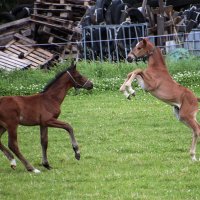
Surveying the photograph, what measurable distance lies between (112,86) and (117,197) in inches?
484

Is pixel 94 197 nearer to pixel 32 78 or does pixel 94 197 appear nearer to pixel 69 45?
pixel 32 78

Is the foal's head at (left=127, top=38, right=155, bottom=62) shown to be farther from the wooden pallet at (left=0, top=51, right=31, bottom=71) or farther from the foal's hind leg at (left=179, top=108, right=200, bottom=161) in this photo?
the wooden pallet at (left=0, top=51, right=31, bottom=71)

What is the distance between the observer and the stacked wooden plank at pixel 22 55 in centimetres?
2566

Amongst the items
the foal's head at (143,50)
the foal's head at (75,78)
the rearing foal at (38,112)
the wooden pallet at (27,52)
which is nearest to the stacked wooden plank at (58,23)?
the wooden pallet at (27,52)

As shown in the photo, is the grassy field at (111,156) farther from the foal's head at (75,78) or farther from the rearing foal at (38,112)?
the foal's head at (75,78)

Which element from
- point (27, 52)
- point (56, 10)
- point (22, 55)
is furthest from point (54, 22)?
point (22, 55)

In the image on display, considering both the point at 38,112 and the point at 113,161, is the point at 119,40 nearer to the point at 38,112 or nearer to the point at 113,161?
the point at 113,161

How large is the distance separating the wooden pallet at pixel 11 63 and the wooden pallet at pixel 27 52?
162mm

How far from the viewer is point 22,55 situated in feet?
85.6

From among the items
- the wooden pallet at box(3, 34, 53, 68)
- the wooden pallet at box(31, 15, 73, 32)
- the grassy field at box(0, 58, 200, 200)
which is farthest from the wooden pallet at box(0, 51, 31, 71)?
the grassy field at box(0, 58, 200, 200)

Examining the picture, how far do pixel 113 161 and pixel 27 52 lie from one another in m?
15.2

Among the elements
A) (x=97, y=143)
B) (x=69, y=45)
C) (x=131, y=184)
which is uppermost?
(x=131, y=184)

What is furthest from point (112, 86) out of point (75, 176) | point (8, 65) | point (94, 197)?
point (94, 197)

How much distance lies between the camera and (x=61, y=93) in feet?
39.0
